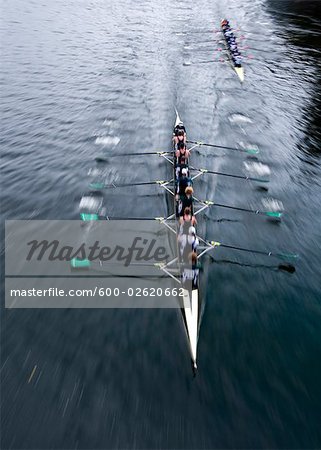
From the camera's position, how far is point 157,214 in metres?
22.9

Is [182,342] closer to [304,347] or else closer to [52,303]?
[304,347]

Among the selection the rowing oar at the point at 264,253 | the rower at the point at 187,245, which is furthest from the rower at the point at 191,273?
the rowing oar at the point at 264,253

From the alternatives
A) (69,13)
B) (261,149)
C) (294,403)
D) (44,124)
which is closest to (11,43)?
(69,13)

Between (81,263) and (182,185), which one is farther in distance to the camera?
(182,185)

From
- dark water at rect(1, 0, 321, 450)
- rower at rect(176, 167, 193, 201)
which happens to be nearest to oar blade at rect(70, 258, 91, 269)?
dark water at rect(1, 0, 321, 450)

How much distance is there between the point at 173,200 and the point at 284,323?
11.6 meters

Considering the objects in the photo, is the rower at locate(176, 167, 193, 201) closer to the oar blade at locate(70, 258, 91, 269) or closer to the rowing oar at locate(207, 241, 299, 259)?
the rowing oar at locate(207, 241, 299, 259)

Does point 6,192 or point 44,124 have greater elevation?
point 44,124

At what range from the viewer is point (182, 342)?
15125mm

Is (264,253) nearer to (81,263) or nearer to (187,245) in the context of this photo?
(187,245)

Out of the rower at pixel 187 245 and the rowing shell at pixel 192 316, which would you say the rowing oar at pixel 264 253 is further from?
the rowing shell at pixel 192 316

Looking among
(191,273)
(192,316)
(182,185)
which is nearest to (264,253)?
(191,273)

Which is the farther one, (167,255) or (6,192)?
(6,192)

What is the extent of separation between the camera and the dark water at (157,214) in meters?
12.8
